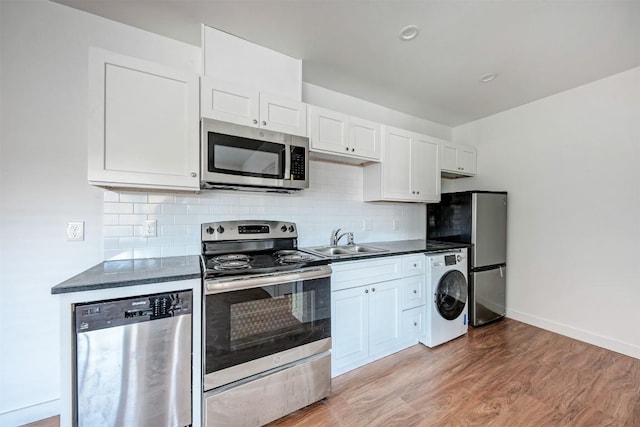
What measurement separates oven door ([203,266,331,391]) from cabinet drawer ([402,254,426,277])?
93 centimetres

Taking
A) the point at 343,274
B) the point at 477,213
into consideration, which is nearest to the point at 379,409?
the point at 343,274

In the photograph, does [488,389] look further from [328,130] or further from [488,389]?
[328,130]

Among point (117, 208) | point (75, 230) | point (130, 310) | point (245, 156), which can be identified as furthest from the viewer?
point (245, 156)

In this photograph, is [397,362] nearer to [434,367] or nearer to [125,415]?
[434,367]

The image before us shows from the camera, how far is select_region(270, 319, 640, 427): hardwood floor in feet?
5.39

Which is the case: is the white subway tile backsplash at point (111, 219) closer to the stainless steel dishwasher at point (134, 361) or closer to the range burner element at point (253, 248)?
the range burner element at point (253, 248)

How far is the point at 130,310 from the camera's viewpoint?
128 cm

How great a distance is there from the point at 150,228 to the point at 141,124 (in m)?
0.75

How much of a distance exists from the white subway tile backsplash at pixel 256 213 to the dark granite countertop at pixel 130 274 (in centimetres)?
18

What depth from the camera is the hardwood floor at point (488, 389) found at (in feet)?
5.39

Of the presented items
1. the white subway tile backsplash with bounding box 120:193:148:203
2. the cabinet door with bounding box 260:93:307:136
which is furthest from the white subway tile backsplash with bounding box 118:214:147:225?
the cabinet door with bounding box 260:93:307:136

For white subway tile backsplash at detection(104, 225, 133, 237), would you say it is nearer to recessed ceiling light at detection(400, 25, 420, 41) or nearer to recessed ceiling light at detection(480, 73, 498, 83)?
recessed ceiling light at detection(400, 25, 420, 41)

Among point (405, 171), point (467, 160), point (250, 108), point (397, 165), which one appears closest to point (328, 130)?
point (250, 108)

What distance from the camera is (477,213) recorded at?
2922 mm
